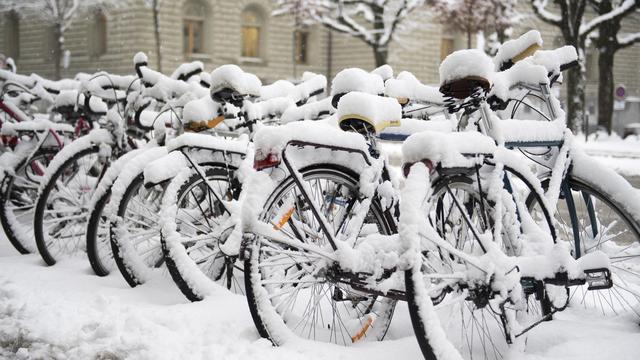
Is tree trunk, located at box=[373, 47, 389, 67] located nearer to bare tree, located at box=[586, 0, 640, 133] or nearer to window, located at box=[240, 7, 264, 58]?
bare tree, located at box=[586, 0, 640, 133]

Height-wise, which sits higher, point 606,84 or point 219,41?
point 219,41

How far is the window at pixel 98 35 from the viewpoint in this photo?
3019cm

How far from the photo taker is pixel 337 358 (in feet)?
10.2

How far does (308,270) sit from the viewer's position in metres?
3.11

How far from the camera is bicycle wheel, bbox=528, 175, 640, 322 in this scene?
3.36 m

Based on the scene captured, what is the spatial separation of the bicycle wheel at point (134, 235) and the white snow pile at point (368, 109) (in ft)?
4.80

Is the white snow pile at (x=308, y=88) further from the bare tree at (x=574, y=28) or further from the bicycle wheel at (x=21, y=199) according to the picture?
the bare tree at (x=574, y=28)

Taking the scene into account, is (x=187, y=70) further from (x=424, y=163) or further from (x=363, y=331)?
(x=424, y=163)

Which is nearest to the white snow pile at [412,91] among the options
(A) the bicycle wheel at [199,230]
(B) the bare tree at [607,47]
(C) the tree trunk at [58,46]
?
(A) the bicycle wheel at [199,230]

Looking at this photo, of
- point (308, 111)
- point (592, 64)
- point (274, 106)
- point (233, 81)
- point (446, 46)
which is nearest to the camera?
point (233, 81)

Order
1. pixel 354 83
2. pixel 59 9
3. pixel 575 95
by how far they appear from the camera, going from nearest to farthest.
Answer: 1. pixel 354 83
2. pixel 575 95
3. pixel 59 9

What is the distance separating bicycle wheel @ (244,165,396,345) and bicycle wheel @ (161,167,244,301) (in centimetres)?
64

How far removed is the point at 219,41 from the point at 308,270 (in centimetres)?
2729

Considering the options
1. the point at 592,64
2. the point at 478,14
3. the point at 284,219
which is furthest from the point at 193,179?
the point at 592,64
